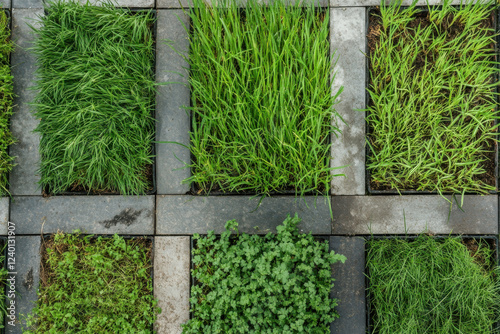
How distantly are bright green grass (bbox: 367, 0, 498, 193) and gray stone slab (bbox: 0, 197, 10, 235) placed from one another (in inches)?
126

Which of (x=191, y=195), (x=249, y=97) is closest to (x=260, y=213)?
(x=191, y=195)

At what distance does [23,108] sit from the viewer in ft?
9.05

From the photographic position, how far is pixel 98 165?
2.55 metres

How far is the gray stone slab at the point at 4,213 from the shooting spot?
2723 mm

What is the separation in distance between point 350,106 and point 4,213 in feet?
10.5

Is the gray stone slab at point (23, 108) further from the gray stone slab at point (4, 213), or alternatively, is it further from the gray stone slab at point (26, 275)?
the gray stone slab at point (26, 275)

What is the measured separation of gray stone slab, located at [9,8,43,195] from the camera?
2.75 metres

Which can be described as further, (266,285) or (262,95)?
(262,95)

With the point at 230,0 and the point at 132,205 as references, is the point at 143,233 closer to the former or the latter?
the point at 132,205

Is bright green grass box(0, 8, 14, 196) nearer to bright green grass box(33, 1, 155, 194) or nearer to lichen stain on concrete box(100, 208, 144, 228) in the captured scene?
bright green grass box(33, 1, 155, 194)

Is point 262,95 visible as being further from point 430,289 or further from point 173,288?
point 430,289

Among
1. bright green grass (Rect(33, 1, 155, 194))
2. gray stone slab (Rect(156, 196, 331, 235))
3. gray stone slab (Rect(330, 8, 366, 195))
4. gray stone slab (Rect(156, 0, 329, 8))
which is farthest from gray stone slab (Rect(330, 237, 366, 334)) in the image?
gray stone slab (Rect(156, 0, 329, 8))

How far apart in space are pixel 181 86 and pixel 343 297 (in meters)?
2.31

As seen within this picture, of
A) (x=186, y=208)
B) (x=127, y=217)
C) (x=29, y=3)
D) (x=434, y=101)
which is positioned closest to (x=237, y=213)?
(x=186, y=208)
